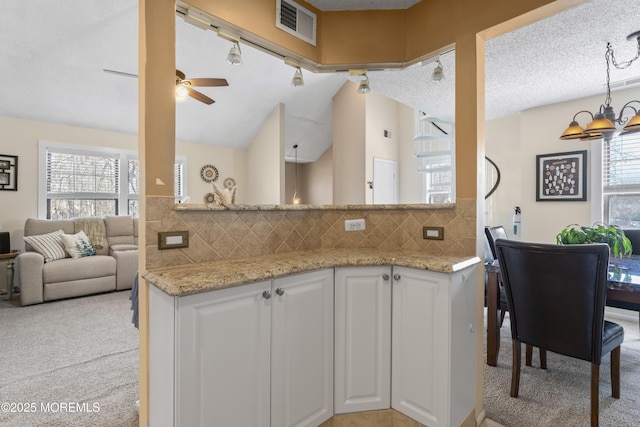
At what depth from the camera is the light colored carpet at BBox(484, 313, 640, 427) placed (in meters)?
1.88

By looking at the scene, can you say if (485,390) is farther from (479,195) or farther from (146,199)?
(146,199)

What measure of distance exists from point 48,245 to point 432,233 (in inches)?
195

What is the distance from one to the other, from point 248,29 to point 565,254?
2221 millimetres

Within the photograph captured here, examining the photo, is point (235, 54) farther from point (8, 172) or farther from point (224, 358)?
point (8, 172)

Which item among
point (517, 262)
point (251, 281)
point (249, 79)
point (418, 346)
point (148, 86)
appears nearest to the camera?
point (251, 281)

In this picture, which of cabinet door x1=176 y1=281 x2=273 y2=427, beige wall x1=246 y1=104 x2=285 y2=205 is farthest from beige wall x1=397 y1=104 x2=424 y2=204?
cabinet door x1=176 y1=281 x2=273 y2=427

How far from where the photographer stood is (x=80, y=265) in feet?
14.1

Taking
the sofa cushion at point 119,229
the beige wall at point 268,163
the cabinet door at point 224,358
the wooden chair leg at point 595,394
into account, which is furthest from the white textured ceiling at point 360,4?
the sofa cushion at point 119,229

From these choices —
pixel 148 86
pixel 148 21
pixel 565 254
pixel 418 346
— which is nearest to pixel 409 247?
pixel 418 346

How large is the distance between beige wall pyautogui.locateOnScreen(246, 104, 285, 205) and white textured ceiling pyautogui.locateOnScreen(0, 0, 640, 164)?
41 centimetres

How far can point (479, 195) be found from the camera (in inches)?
74.9

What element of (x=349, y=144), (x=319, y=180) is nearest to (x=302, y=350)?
(x=349, y=144)

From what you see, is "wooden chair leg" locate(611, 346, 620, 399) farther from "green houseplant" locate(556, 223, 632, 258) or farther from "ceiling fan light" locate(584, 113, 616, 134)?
"ceiling fan light" locate(584, 113, 616, 134)

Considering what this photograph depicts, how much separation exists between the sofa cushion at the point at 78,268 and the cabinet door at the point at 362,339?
418 cm
